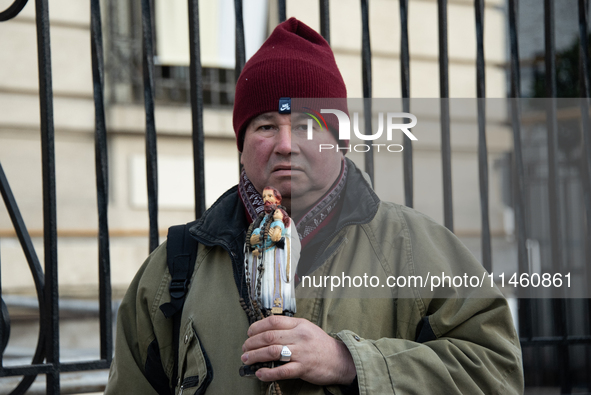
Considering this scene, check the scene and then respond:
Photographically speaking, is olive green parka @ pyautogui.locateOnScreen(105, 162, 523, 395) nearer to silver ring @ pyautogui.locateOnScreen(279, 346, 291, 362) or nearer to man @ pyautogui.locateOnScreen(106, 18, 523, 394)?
man @ pyautogui.locateOnScreen(106, 18, 523, 394)

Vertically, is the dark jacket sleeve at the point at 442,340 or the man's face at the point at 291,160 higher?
the man's face at the point at 291,160

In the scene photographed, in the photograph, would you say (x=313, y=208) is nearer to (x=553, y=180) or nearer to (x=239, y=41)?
(x=239, y=41)

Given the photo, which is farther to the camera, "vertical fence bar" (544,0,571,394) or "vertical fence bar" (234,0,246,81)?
"vertical fence bar" (544,0,571,394)

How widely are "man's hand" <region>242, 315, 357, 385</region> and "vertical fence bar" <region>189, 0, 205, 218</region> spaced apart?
42.2 inches

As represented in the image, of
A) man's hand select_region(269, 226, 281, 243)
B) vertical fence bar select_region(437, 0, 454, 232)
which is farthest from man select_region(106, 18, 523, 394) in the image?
vertical fence bar select_region(437, 0, 454, 232)

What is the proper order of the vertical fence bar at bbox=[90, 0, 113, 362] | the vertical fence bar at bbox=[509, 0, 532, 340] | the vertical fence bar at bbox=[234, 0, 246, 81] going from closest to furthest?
the vertical fence bar at bbox=[90, 0, 113, 362] < the vertical fence bar at bbox=[234, 0, 246, 81] < the vertical fence bar at bbox=[509, 0, 532, 340]

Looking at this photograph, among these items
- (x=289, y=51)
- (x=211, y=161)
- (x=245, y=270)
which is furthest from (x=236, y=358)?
(x=211, y=161)

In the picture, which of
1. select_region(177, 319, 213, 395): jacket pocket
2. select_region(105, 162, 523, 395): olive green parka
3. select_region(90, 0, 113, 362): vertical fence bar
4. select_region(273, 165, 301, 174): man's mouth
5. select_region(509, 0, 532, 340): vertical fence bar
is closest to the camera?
select_region(105, 162, 523, 395): olive green parka

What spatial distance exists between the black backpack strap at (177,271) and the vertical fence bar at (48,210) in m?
0.66

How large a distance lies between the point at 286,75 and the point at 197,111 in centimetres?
71

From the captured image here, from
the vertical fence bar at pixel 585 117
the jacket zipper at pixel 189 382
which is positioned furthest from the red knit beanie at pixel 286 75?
the vertical fence bar at pixel 585 117

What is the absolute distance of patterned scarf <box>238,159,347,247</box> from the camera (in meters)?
1.80

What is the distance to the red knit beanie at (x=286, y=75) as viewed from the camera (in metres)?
1.88

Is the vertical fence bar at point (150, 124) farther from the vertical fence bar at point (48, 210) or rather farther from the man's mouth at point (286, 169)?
the man's mouth at point (286, 169)
